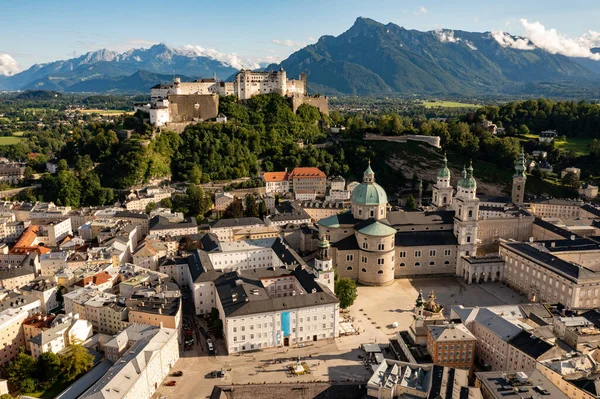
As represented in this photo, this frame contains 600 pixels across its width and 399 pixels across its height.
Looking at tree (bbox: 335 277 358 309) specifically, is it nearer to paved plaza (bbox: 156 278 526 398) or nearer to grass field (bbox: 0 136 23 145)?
paved plaza (bbox: 156 278 526 398)

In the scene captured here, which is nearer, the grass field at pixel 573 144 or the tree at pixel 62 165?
the tree at pixel 62 165

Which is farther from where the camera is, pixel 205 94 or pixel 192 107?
pixel 205 94

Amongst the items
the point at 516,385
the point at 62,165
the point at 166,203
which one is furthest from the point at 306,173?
the point at 516,385

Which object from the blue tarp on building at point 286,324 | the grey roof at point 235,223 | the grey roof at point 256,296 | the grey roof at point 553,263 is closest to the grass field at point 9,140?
the grey roof at point 235,223

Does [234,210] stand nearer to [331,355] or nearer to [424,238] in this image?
[424,238]

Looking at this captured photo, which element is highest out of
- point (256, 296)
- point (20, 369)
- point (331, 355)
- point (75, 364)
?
point (256, 296)

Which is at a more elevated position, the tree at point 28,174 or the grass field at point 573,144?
the grass field at point 573,144

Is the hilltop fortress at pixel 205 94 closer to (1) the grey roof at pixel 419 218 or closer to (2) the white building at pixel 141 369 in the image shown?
(1) the grey roof at pixel 419 218
